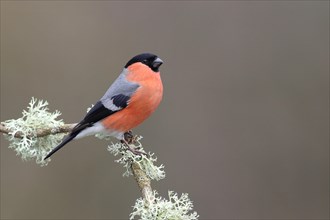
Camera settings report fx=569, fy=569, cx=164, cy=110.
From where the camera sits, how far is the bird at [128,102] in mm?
2646

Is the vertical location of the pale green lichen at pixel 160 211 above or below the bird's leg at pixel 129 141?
below

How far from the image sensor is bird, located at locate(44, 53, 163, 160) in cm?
265

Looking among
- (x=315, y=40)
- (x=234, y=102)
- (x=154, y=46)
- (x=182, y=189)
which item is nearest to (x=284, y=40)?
(x=315, y=40)

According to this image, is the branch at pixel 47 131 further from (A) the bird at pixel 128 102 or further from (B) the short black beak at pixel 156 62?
(B) the short black beak at pixel 156 62

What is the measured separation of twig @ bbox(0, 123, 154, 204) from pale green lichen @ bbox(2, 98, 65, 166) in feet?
0.05

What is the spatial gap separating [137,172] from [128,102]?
0.61m

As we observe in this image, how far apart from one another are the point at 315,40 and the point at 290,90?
0.48 metres

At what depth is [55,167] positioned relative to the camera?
4.32 metres

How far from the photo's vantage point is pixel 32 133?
7.48 feet

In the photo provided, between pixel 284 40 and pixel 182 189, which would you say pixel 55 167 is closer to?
pixel 182 189

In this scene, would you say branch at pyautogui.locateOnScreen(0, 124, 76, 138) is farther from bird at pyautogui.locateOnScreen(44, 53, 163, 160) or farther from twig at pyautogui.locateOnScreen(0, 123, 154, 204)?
bird at pyautogui.locateOnScreen(44, 53, 163, 160)

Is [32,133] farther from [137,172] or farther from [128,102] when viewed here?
[128,102]

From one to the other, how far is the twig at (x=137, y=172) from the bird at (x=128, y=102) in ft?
0.55

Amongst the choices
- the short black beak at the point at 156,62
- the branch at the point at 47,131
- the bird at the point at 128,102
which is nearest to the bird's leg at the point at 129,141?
the bird at the point at 128,102
